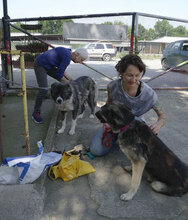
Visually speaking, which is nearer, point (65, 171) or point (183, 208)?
point (183, 208)

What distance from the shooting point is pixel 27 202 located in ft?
6.88

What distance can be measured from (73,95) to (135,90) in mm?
1671

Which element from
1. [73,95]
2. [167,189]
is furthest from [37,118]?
[167,189]

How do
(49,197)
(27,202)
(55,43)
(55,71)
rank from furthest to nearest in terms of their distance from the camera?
(55,43) < (55,71) < (49,197) < (27,202)

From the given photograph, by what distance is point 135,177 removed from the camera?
2.43 meters

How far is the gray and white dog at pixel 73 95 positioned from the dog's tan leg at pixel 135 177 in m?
1.94

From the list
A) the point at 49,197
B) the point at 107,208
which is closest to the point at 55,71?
the point at 49,197

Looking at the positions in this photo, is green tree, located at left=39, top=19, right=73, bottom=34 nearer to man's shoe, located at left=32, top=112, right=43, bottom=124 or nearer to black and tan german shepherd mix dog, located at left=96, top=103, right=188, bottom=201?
man's shoe, located at left=32, top=112, right=43, bottom=124

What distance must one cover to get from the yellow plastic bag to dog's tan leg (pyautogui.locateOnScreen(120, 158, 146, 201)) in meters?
0.65

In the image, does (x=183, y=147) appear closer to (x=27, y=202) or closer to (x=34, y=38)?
(x=27, y=202)

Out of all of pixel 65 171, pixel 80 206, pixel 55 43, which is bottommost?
pixel 80 206

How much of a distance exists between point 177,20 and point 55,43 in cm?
401

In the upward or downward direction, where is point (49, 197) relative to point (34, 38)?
downward

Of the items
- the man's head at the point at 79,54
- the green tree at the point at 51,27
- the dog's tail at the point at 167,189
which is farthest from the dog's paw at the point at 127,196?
the green tree at the point at 51,27
